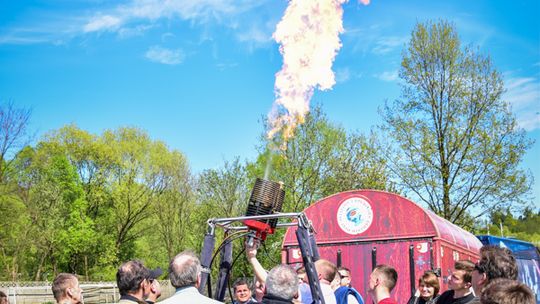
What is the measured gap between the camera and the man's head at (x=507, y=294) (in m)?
3.06

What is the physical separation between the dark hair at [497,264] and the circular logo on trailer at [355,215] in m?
7.40

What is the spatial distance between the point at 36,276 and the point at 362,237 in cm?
4040

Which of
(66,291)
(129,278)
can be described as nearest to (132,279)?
(129,278)

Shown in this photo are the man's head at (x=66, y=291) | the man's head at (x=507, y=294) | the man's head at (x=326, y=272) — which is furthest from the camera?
the man's head at (x=326, y=272)

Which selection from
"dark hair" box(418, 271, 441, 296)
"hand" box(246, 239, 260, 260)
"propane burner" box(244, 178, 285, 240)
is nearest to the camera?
"hand" box(246, 239, 260, 260)

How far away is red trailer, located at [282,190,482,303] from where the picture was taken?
37.7ft

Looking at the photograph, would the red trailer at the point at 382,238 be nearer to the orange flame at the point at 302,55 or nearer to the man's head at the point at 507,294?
the orange flame at the point at 302,55

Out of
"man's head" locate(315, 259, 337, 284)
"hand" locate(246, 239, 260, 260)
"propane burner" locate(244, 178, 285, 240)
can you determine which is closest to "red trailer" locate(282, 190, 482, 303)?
"man's head" locate(315, 259, 337, 284)

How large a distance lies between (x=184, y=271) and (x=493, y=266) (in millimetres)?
2558

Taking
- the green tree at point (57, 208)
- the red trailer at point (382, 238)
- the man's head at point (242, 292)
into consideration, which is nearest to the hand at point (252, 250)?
the man's head at point (242, 292)

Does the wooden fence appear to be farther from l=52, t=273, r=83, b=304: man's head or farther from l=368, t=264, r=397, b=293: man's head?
l=368, t=264, r=397, b=293: man's head

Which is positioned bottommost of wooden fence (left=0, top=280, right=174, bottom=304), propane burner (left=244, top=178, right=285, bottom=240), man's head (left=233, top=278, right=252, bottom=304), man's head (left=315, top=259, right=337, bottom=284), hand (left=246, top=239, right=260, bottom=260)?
wooden fence (left=0, top=280, right=174, bottom=304)

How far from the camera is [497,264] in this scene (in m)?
4.81

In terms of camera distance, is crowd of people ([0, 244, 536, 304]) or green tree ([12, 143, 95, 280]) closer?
crowd of people ([0, 244, 536, 304])
